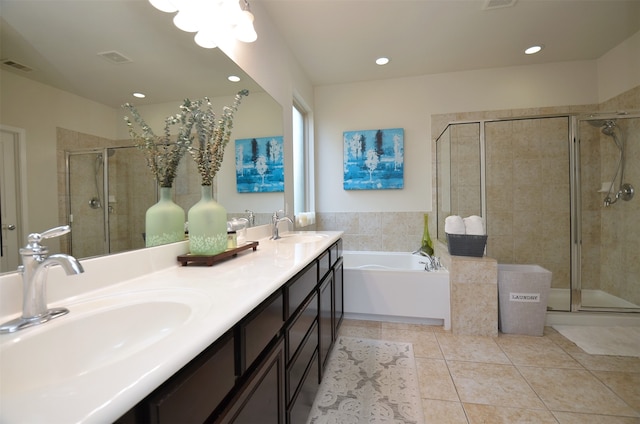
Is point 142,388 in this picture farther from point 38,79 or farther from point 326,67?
point 326,67

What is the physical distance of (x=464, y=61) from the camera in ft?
9.64

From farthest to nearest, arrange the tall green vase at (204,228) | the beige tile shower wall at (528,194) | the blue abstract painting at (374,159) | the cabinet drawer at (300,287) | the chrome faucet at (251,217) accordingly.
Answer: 1. the blue abstract painting at (374,159)
2. the beige tile shower wall at (528,194)
3. the chrome faucet at (251,217)
4. the tall green vase at (204,228)
5. the cabinet drawer at (300,287)

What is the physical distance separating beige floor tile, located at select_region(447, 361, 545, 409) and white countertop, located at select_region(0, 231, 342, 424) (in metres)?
1.22

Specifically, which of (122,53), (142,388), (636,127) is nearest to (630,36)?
(636,127)

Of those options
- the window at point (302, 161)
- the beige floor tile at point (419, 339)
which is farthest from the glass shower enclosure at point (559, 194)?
the window at point (302, 161)

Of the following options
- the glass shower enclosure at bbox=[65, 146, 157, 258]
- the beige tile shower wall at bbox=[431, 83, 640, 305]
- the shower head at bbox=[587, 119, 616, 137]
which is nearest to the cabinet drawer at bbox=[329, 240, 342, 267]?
the glass shower enclosure at bbox=[65, 146, 157, 258]

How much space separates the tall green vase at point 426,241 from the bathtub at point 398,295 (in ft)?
2.38

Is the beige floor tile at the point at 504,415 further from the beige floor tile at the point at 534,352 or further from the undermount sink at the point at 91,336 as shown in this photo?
the undermount sink at the point at 91,336

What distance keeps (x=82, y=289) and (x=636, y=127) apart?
4.01m

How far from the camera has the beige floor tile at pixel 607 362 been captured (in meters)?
1.72

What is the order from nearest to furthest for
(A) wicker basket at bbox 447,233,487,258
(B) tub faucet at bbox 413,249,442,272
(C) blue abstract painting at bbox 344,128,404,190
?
(A) wicker basket at bbox 447,233,487,258, (B) tub faucet at bbox 413,249,442,272, (C) blue abstract painting at bbox 344,128,404,190

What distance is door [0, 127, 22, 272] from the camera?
64 cm

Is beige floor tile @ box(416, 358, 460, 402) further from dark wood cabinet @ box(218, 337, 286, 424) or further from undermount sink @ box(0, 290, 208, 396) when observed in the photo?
undermount sink @ box(0, 290, 208, 396)

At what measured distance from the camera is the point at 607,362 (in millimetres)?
1777
